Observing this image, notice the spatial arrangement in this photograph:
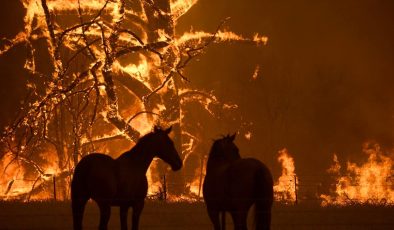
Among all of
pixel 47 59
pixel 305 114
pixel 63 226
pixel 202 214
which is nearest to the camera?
pixel 63 226

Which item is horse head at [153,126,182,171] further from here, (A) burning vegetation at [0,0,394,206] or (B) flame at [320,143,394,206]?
(B) flame at [320,143,394,206]

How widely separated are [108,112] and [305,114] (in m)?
28.0

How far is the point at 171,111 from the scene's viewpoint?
2473 cm

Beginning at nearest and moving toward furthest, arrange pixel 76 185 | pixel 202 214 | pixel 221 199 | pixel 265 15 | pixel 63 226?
pixel 76 185
pixel 221 199
pixel 63 226
pixel 202 214
pixel 265 15

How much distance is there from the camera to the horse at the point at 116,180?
12.6 m

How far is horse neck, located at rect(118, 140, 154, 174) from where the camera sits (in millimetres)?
13336

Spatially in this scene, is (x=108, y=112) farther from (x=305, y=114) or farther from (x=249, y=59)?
(x=305, y=114)

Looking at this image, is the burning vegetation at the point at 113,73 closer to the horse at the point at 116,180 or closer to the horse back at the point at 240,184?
the horse at the point at 116,180

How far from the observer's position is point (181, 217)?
18219 millimetres

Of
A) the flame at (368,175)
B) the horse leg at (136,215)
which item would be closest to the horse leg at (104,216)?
the horse leg at (136,215)

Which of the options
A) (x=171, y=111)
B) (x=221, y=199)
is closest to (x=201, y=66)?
(x=171, y=111)

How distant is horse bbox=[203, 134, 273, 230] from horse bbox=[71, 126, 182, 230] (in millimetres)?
1114

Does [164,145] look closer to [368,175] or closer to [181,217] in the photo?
[181,217]

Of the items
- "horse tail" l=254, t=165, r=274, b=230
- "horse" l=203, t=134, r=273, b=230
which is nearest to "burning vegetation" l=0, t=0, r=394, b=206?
"horse" l=203, t=134, r=273, b=230
